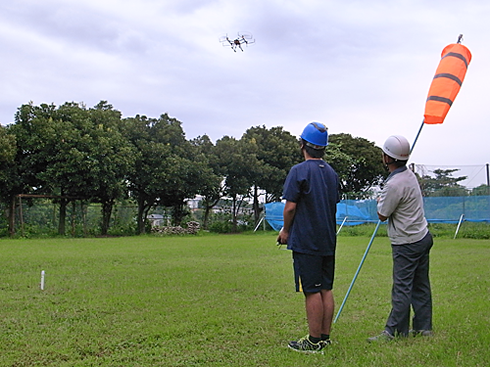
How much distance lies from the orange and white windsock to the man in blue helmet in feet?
4.29

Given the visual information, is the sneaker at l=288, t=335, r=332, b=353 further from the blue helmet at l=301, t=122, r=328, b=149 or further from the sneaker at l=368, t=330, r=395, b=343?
the blue helmet at l=301, t=122, r=328, b=149

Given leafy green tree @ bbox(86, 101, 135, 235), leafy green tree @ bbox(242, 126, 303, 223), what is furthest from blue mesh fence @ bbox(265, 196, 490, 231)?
leafy green tree @ bbox(86, 101, 135, 235)

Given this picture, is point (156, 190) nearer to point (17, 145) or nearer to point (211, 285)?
point (17, 145)

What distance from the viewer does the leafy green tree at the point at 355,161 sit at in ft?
104

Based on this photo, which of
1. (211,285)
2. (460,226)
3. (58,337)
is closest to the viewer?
(58,337)

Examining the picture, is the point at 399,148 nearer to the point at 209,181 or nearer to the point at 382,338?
the point at 382,338

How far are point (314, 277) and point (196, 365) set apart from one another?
106 cm

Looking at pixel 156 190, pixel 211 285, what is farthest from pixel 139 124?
pixel 211 285

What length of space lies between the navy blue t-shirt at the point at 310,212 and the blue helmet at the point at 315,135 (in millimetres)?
174

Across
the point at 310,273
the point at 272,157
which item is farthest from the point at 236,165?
the point at 310,273

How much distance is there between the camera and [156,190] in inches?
889

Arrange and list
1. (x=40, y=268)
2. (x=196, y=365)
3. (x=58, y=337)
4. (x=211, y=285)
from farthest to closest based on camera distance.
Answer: (x=40, y=268), (x=211, y=285), (x=58, y=337), (x=196, y=365)

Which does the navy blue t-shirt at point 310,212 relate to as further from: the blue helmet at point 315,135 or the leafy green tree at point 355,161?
the leafy green tree at point 355,161

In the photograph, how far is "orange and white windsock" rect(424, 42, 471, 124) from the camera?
433cm
